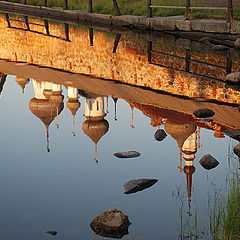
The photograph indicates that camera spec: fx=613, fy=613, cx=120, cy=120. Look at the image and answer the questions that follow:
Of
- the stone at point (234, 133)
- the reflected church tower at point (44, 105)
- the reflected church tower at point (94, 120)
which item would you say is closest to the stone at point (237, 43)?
the reflected church tower at point (94, 120)

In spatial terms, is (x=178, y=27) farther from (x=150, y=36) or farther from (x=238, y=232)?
(x=238, y=232)

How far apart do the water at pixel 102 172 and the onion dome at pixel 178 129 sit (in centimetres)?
9

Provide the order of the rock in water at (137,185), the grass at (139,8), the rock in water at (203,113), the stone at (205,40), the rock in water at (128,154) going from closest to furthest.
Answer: the rock in water at (137,185) < the rock in water at (128,154) < the rock in water at (203,113) < the stone at (205,40) < the grass at (139,8)

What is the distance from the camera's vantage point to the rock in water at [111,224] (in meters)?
5.83

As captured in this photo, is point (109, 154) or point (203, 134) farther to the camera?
point (203, 134)

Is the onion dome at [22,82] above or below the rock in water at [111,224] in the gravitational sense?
above

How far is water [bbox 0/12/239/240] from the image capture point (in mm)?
6207

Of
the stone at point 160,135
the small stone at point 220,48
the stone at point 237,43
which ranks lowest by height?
the stone at point 160,135

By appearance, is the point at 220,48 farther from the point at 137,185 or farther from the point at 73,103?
the point at 137,185

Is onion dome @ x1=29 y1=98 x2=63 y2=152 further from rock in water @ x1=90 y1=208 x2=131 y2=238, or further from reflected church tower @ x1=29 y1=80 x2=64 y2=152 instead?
rock in water @ x1=90 y1=208 x2=131 y2=238

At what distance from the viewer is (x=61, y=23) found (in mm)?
23781

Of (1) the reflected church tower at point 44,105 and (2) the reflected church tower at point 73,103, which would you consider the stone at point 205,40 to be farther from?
(2) the reflected church tower at point 73,103

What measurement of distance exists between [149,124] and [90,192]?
3388 millimetres

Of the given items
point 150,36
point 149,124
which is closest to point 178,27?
point 150,36
